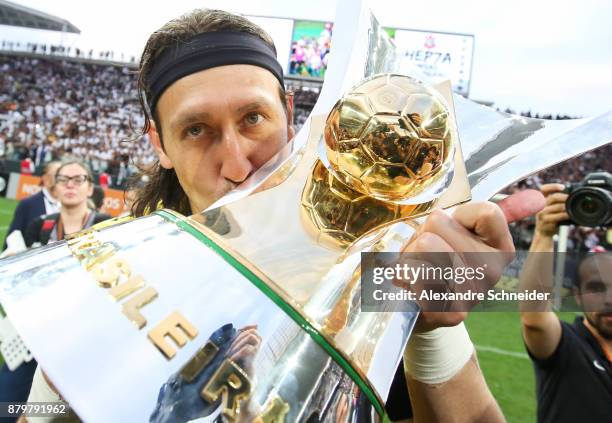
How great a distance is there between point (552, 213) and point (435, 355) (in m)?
1.51

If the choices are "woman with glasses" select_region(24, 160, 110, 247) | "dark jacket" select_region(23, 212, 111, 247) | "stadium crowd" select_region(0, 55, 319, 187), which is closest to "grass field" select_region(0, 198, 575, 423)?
"woman with glasses" select_region(24, 160, 110, 247)

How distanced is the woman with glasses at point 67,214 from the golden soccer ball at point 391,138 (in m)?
3.08

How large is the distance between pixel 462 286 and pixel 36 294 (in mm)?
492

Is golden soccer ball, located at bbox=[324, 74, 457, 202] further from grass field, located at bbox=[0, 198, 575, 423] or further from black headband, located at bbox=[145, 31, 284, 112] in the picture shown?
grass field, located at bbox=[0, 198, 575, 423]

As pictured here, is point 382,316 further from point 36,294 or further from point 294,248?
point 36,294

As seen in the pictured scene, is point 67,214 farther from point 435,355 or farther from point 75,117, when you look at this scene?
point 75,117

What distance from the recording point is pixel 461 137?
83cm

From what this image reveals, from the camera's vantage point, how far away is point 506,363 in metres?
5.73

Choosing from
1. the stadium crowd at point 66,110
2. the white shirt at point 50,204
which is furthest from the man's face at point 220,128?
the stadium crowd at point 66,110

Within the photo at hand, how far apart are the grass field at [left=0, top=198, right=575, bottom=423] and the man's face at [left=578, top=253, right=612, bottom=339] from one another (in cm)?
223

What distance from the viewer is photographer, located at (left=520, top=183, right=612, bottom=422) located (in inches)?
82.0

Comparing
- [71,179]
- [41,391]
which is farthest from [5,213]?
[41,391]

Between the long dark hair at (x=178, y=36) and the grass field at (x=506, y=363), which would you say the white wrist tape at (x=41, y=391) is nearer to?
the long dark hair at (x=178, y=36)

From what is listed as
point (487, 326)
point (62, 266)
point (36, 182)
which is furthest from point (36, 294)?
point (36, 182)
